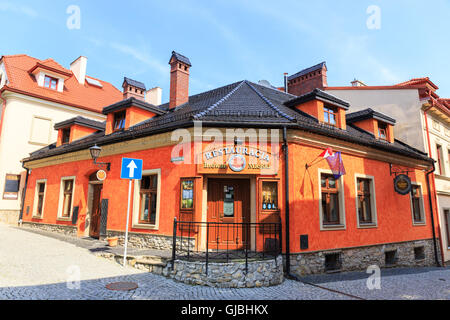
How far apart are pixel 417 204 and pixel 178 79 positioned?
13047 millimetres

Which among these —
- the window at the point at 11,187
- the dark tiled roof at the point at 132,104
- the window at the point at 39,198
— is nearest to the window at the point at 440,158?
the dark tiled roof at the point at 132,104

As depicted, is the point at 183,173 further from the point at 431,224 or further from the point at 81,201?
the point at 431,224

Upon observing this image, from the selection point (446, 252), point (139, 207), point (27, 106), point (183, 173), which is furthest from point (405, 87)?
point (27, 106)

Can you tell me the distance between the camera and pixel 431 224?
45.3 feet

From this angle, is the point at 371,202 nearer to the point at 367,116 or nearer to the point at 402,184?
the point at 402,184

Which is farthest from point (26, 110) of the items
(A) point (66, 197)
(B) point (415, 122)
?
(B) point (415, 122)

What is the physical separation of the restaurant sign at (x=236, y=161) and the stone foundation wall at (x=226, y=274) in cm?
279

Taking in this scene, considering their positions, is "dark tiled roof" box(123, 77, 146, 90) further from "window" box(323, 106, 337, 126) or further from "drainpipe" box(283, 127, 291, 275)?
"drainpipe" box(283, 127, 291, 275)

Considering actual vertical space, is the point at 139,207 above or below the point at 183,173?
below

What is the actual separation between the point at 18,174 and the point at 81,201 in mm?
7767

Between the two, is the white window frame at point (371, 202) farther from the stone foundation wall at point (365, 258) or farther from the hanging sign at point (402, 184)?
the hanging sign at point (402, 184)

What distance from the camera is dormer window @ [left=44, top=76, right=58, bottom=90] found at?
64.6 feet

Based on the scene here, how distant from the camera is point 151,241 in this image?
9562 millimetres
